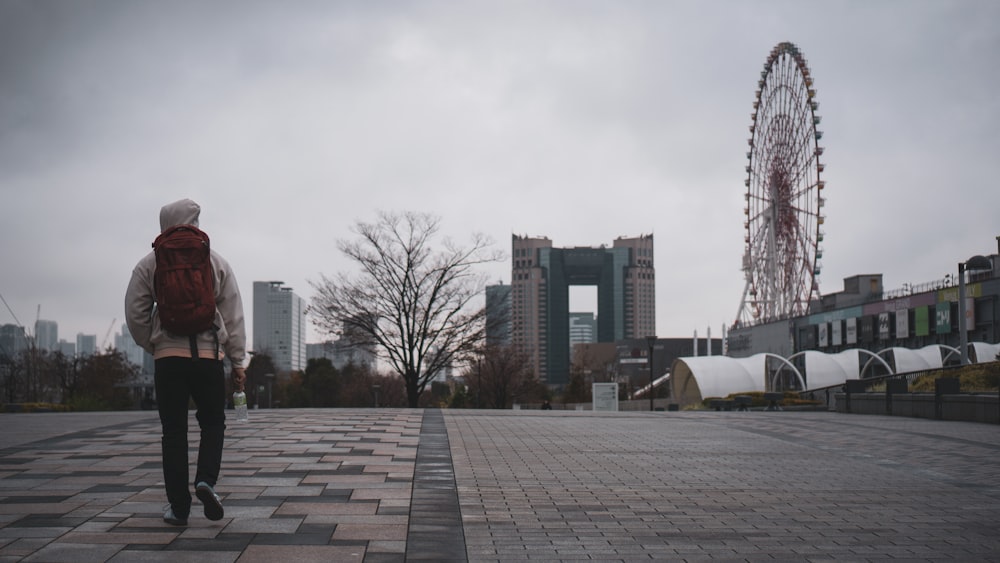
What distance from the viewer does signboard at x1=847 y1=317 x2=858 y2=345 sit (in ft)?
220

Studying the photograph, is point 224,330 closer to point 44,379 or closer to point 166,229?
point 166,229

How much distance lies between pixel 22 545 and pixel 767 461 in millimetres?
7199

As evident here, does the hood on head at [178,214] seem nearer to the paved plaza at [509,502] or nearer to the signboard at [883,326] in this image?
the paved plaza at [509,502]

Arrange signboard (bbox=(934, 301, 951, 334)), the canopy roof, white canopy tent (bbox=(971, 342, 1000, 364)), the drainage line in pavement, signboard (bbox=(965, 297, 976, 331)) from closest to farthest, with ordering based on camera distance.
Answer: the drainage line in pavement → white canopy tent (bbox=(971, 342, 1000, 364)) → the canopy roof → signboard (bbox=(965, 297, 976, 331)) → signboard (bbox=(934, 301, 951, 334))

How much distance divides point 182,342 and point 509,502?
2505mm

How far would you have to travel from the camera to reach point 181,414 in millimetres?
4867

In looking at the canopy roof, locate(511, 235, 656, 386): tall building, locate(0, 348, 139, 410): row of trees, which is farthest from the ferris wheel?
locate(511, 235, 656, 386): tall building

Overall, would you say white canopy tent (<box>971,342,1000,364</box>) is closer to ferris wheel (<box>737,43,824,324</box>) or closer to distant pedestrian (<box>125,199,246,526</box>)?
ferris wheel (<box>737,43,824,324</box>)

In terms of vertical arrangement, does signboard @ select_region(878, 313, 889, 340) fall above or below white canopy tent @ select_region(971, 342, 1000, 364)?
above

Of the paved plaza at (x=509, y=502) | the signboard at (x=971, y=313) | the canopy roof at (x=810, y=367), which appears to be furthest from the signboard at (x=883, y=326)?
the paved plaza at (x=509, y=502)

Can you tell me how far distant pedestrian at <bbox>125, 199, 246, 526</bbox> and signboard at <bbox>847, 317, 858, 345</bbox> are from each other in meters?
68.0

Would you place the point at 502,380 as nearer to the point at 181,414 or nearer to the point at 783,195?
the point at 783,195

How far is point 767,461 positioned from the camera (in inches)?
367

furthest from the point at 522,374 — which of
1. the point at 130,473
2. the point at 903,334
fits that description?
the point at 130,473
